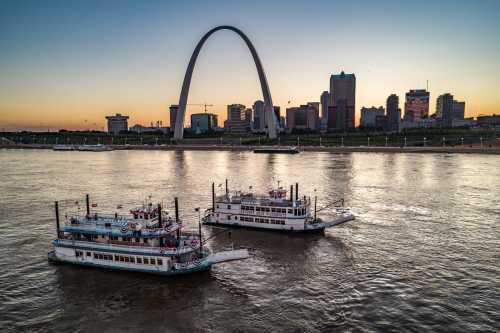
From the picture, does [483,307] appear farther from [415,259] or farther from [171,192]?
[171,192]

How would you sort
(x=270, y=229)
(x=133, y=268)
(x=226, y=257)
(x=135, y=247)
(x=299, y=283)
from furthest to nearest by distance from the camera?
(x=270, y=229) → (x=226, y=257) → (x=133, y=268) → (x=135, y=247) → (x=299, y=283)

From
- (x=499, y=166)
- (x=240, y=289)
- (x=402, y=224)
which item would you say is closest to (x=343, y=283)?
(x=240, y=289)

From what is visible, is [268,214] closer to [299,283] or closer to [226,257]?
[226,257]

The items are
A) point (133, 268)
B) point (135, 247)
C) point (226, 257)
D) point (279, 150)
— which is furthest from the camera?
point (279, 150)

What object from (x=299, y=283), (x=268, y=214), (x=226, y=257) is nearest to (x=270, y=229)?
(x=268, y=214)

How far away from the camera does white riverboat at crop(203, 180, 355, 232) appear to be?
45188 mm

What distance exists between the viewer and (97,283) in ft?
105

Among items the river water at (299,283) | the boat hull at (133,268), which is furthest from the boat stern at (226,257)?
the river water at (299,283)

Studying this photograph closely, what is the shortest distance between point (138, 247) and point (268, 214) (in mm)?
18298

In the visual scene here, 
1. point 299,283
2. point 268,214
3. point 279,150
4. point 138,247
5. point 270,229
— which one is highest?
point 279,150

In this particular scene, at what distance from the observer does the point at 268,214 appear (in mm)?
46375

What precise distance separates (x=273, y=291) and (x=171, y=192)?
150 ft

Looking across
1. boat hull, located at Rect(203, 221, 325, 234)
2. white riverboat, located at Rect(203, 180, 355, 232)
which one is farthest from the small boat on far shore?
boat hull, located at Rect(203, 221, 325, 234)

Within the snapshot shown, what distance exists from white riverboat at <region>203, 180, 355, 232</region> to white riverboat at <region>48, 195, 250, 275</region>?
38.6 feet
